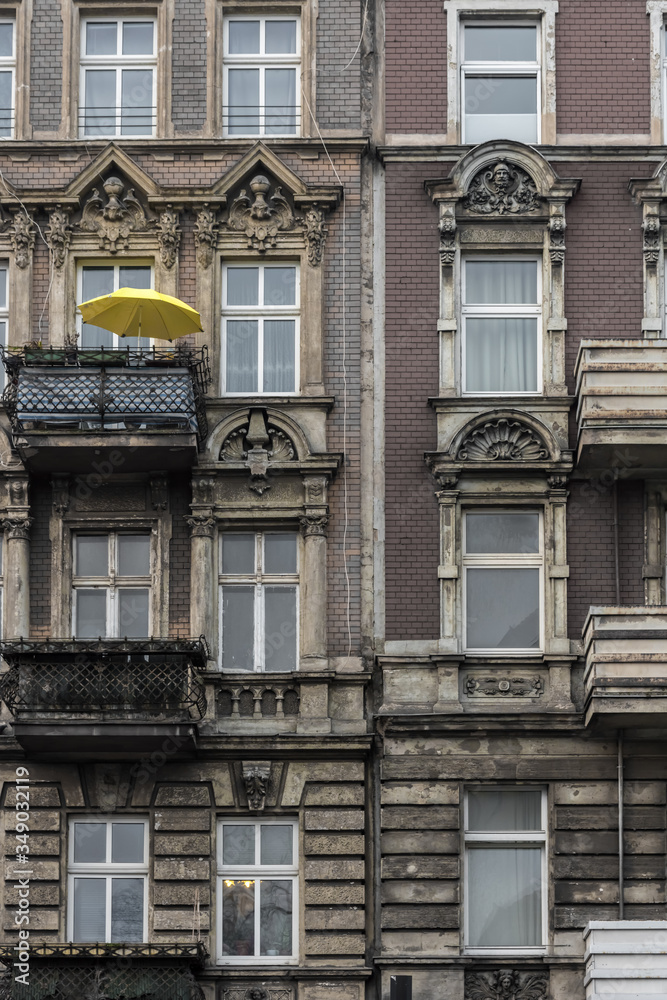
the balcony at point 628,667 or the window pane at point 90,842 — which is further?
the window pane at point 90,842

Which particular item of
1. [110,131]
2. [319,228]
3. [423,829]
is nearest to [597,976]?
[423,829]

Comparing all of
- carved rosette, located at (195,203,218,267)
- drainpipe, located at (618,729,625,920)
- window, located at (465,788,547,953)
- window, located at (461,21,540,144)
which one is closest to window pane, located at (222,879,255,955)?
window, located at (465,788,547,953)

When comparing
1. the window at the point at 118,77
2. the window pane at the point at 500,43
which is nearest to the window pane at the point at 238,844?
the window at the point at 118,77

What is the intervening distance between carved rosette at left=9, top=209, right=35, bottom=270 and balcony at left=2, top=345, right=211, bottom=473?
1816mm

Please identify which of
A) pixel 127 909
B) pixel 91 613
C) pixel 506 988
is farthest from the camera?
pixel 91 613

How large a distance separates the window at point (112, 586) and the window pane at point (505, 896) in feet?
18.1

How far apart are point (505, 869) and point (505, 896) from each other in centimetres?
36

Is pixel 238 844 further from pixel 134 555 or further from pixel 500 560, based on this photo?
pixel 500 560

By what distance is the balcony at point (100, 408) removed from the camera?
3075 cm

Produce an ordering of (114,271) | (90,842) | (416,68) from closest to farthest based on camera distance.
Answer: (90,842) → (114,271) → (416,68)

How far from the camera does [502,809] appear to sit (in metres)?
30.7

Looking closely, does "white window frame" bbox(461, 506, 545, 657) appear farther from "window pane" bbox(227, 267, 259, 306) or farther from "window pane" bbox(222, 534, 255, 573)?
"window pane" bbox(227, 267, 259, 306)

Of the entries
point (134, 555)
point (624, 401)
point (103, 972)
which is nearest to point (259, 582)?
point (134, 555)

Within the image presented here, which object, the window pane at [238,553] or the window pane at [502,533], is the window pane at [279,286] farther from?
the window pane at [502,533]
